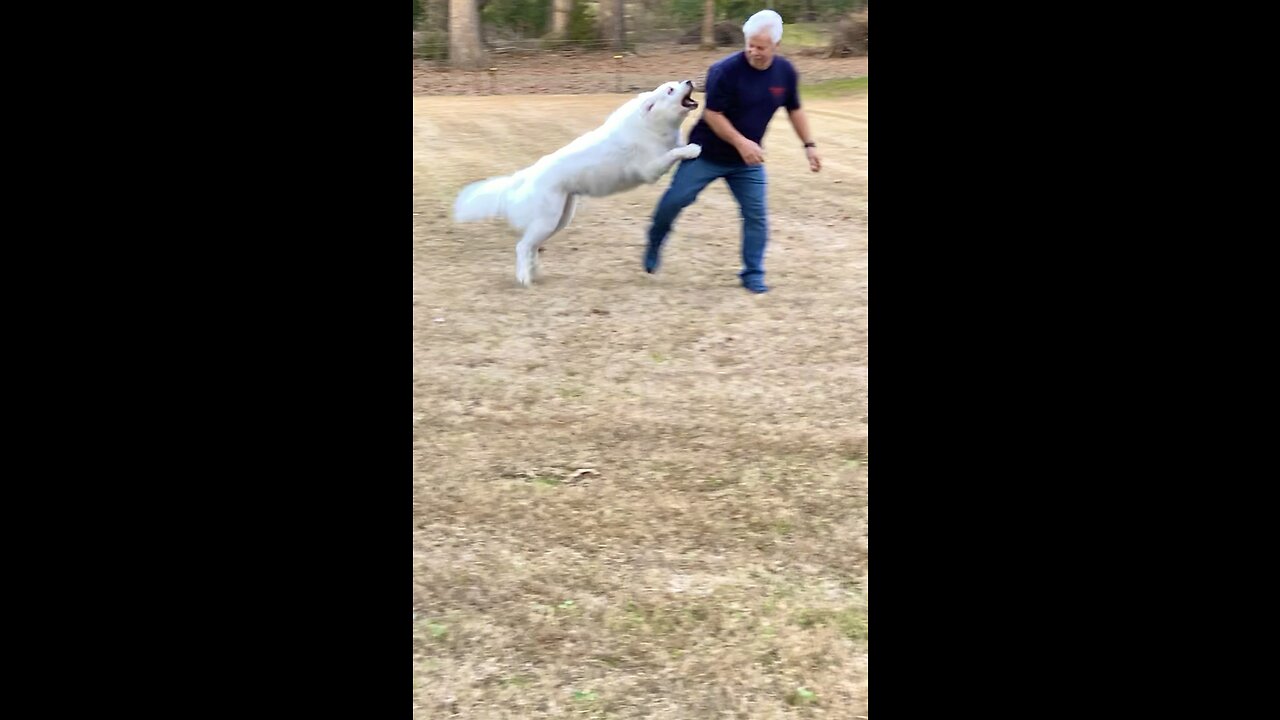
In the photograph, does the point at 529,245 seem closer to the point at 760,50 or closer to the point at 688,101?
the point at 688,101

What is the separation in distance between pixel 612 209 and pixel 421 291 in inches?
96.8

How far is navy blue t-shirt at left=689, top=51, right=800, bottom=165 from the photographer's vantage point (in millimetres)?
5695

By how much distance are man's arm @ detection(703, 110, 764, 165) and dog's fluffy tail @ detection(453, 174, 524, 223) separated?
1.18 m

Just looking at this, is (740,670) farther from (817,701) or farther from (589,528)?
(589,528)

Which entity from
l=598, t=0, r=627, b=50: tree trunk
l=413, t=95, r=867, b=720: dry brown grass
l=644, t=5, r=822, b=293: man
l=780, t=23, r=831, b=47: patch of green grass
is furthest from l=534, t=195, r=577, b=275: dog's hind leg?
l=780, t=23, r=831, b=47: patch of green grass

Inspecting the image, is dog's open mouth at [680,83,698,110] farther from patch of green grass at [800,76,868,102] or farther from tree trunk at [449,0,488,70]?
tree trunk at [449,0,488,70]

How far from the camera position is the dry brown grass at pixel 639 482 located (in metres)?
2.76

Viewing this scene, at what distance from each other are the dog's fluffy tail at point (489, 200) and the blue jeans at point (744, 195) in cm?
90

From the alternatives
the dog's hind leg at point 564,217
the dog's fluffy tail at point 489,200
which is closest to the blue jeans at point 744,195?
the dog's hind leg at point 564,217

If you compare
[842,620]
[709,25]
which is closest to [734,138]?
[842,620]

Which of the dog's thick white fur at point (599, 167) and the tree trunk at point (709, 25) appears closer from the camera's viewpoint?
the dog's thick white fur at point (599, 167)

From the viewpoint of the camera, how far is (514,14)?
16.3 m

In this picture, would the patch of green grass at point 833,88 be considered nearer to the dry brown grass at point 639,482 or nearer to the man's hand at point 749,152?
the dry brown grass at point 639,482

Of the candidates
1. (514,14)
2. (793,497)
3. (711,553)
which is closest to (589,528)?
(711,553)
